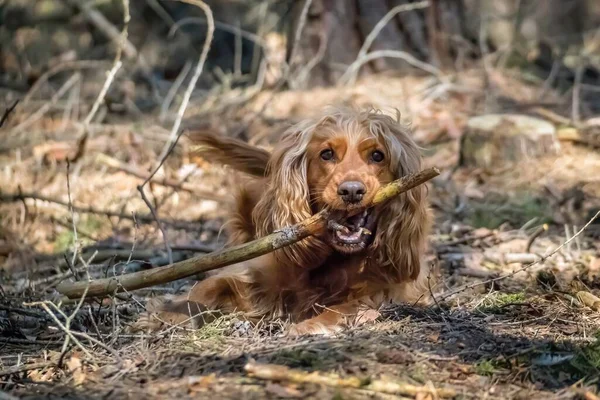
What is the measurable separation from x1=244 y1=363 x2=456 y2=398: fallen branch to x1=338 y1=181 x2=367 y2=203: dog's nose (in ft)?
4.17

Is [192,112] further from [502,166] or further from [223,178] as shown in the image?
[502,166]

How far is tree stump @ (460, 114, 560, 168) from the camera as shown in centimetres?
795

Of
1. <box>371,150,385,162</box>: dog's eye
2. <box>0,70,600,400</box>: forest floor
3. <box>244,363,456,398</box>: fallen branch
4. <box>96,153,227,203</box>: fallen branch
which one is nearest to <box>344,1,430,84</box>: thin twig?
<box>0,70,600,400</box>: forest floor

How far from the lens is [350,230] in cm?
458

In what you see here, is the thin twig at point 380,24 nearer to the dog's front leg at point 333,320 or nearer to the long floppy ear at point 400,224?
the long floppy ear at point 400,224

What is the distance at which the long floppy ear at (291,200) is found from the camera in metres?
4.71

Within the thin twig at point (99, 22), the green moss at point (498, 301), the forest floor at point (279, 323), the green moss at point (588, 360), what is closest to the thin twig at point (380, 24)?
the forest floor at point (279, 323)

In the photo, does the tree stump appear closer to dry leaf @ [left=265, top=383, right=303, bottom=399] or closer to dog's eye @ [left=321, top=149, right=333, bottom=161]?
dog's eye @ [left=321, top=149, right=333, bottom=161]

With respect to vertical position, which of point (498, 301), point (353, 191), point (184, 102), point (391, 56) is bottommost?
point (498, 301)

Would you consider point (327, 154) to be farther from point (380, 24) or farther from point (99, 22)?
point (99, 22)

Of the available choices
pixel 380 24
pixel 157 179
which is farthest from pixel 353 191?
pixel 380 24

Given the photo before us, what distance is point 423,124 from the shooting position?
902 centimetres

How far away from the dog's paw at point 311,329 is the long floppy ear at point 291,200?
17.1 inches

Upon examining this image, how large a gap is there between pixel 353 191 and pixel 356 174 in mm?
169
